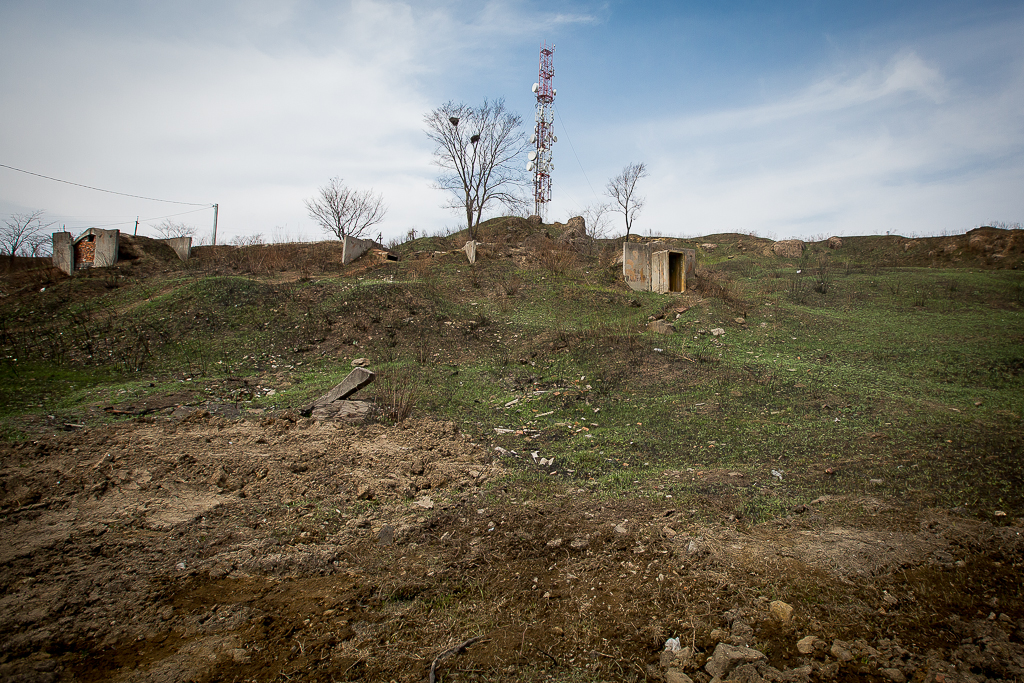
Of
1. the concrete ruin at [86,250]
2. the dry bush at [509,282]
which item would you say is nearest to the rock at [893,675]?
the dry bush at [509,282]

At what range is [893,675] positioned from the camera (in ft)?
6.63

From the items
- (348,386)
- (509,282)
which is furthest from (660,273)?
(348,386)

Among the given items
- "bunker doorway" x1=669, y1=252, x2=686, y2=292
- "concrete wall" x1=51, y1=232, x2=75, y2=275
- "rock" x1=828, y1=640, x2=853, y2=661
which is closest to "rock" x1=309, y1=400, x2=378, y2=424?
"rock" x1=828, y1=640, x2=853, y2=661

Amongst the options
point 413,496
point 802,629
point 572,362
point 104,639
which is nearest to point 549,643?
point 802,629

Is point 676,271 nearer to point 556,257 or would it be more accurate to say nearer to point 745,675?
point 556,257

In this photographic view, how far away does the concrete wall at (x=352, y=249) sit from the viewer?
16.8 m

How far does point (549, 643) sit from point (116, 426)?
17.7 feet

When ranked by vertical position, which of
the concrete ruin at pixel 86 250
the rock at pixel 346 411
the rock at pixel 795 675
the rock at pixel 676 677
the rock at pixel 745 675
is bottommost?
the rock at pixel 676 677

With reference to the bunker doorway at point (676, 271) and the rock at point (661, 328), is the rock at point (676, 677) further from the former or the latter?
the bunker doorway at point (676, 271)

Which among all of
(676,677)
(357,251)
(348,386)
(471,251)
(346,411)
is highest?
(357,251)

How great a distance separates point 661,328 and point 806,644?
8243 mm

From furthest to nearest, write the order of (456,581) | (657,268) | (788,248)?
(788,248)
(657,268)
(456,581)

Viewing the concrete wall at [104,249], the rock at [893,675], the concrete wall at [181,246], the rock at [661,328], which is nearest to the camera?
the rock at [893,675]

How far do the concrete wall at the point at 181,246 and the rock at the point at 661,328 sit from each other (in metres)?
16.9
